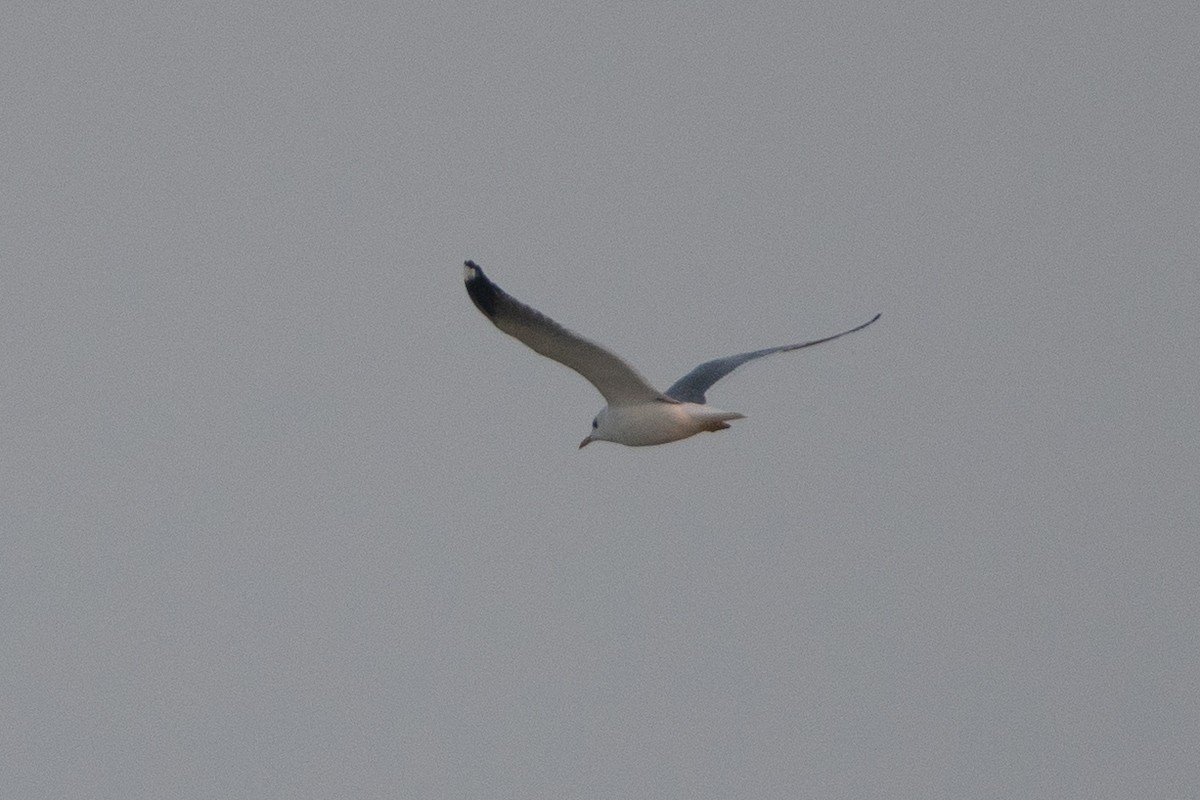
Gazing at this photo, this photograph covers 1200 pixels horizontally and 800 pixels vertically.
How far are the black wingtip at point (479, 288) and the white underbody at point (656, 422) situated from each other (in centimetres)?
187

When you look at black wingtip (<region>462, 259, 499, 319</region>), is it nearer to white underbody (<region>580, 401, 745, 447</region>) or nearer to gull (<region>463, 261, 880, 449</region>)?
gull (<region>463, 261, 880, 449</region>)

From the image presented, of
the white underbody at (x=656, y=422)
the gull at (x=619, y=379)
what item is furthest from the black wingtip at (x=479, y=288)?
the white underbody at (x=656, y=422)

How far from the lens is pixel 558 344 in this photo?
14.4 metres

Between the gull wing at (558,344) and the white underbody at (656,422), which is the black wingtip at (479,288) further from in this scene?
the white underbody at (656,422)

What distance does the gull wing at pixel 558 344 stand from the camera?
13.8 m

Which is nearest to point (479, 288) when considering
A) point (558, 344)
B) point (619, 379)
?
point (558, 344)

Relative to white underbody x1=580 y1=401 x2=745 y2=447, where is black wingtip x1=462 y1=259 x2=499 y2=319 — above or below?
above

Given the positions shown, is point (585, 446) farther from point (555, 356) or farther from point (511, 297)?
point (511, 297)

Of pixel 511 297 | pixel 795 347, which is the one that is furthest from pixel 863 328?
pixel 511 297

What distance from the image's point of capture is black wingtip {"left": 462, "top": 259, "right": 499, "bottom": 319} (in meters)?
13.8

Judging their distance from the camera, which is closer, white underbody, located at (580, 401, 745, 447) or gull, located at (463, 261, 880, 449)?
gull, located at (463, 261, 880, 449)

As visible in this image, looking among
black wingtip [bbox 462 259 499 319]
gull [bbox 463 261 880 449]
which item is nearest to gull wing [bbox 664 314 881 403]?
gull [bbox 463 261 880 449]

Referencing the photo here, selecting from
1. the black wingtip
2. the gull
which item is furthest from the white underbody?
the black wingtip

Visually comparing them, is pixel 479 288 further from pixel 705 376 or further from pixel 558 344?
pixel 705 376
